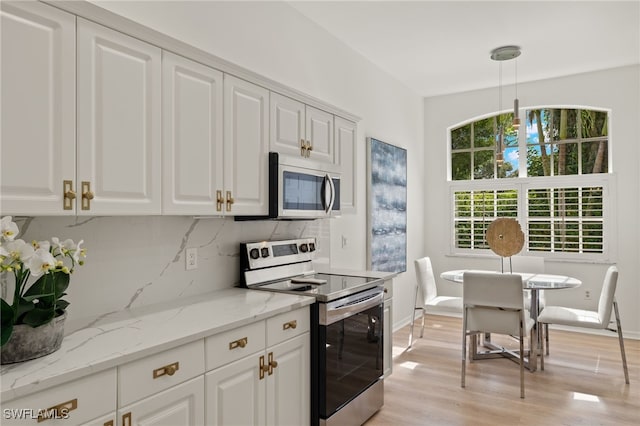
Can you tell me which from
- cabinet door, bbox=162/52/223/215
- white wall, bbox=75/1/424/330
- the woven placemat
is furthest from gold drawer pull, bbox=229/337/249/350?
the woven placemat

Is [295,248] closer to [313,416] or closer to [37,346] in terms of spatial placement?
[313,416]

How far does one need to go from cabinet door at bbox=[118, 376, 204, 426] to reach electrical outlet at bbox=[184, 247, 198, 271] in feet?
2.72

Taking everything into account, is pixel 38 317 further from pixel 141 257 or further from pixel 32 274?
pixel 141 257

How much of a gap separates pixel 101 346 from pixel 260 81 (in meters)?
1.56

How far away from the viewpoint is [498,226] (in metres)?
4.41

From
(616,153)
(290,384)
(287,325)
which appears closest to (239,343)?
(287,325)

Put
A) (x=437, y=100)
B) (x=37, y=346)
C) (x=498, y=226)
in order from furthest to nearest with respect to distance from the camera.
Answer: (x=437, y=100) → (x=498, y=226) → (x=37, y=346)

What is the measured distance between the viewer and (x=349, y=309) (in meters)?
2.50

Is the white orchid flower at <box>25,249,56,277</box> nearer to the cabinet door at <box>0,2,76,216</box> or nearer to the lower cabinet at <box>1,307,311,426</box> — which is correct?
the cabinet door at <box>0,2,76,216</box>

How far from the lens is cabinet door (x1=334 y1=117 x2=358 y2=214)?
125 inches

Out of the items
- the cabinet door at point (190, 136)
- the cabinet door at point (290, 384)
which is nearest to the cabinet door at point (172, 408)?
the cabinet door at point (290, 384)

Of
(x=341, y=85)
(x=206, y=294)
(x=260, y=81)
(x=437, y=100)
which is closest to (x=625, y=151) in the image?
(x=437, y=100)

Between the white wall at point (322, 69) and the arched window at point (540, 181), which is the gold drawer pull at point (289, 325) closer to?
the white wall at point (322, 69)

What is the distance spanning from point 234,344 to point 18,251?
0.89 m
